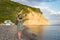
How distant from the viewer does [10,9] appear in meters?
5.26

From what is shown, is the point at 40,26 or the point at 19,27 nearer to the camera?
the point at 19,27

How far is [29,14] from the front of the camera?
5309 millimetres

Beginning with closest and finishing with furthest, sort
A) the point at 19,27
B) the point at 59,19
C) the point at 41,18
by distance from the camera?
the point at 19,27
the point at 59,19
the point at 41,18

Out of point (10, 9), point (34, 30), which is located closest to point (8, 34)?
Answer: point (10, 9)

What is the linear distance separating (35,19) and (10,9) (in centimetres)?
58

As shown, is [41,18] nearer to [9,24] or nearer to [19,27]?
[9,24]

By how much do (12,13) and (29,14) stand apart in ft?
1.22

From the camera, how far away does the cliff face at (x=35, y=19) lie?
5134mm

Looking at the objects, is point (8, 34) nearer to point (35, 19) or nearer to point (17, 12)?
point (17, 12)

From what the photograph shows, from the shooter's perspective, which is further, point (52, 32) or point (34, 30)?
point (34, 30)

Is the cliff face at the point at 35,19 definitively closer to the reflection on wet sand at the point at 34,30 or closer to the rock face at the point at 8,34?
the reflection on wet sand at the point at 34,30

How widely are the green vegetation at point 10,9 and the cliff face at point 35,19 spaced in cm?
11

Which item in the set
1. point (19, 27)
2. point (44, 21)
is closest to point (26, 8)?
point (44, 21)

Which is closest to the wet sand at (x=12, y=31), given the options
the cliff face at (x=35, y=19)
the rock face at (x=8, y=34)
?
the rock face at (x=8, y=34)
